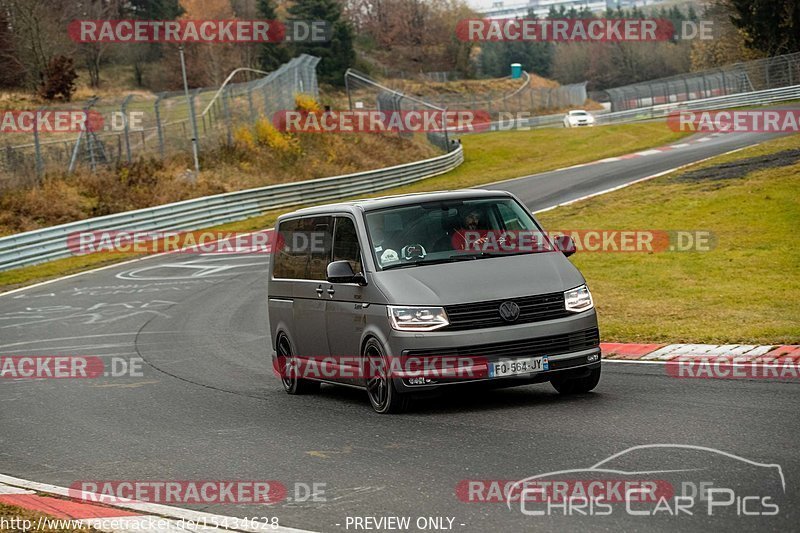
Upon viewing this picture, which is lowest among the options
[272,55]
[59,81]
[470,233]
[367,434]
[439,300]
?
[367,434]

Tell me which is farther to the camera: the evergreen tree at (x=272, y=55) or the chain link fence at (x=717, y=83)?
the evergreen tree at (x=272, y=55)

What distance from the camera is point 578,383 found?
9977mm

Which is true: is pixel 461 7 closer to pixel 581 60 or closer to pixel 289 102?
pixel 581 60

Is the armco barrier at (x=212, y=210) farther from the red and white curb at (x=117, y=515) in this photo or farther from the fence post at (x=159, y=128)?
the red and white curb at (x=117, y=515)

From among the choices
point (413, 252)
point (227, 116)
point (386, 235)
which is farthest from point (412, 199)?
point (227, 116)

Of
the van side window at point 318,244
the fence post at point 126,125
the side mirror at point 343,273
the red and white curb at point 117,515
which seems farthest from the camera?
the fence post at point 126,125

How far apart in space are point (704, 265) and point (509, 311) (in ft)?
39.5

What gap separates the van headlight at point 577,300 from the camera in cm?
957

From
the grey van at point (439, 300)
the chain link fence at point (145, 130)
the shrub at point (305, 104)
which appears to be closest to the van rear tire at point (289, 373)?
the grey van at point (439, 300)

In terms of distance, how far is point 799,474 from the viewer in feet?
20.9

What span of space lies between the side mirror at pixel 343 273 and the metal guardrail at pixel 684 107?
50.7 m

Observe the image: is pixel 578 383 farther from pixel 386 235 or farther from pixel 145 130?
pixel 145 130

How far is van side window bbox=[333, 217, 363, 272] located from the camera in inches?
408

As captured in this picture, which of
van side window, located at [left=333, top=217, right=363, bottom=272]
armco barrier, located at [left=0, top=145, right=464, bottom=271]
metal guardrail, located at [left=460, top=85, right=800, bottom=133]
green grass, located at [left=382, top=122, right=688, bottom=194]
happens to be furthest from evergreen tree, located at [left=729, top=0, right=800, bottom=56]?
van side window, located at [left=333, top=217, right=363, bottom=272]
